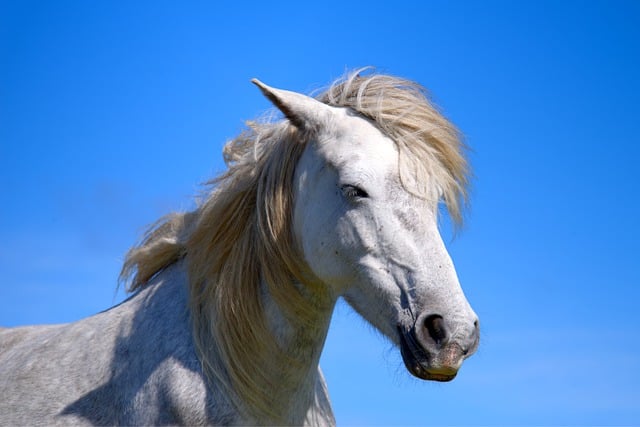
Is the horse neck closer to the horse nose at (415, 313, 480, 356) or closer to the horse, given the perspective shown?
the horse

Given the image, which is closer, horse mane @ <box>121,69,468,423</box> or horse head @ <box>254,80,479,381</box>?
horse head @ <box>254,80,479,381</box>

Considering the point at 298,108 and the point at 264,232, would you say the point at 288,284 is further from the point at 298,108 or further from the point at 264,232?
the point at 298,108

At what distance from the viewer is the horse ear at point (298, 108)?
4.87 meters

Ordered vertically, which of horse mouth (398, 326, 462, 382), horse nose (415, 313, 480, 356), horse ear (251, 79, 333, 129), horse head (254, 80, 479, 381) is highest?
horse ear (251, 79, 333, 129)

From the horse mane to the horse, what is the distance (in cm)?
1

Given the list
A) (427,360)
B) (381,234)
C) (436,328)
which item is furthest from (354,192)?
(427,360)

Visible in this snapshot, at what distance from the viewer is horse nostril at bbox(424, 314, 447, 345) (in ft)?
13.4

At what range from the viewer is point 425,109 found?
5047 millimetres

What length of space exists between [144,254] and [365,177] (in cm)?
193

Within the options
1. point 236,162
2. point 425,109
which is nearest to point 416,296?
point 425,109

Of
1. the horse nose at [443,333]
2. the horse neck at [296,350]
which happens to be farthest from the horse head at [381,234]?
the horse neck at [296,350]

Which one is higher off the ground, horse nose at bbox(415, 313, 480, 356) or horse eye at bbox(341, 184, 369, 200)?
horse eye at bbox(341, 184, 369, 200)

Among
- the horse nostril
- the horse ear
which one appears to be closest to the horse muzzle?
the horse nostril

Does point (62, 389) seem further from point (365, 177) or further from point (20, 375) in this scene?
point (365, 177)
